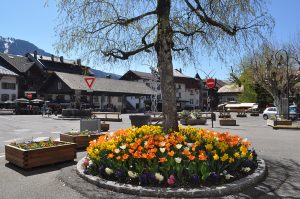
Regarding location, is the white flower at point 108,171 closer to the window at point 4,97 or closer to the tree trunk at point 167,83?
the tree trunk at point 167,83

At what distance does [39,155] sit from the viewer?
27.8 feet

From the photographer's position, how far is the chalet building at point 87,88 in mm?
55906

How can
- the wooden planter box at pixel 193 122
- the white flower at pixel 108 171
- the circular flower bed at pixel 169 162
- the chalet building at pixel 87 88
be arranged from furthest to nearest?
1. the chalet building at pixel 87 88
2. the wooden planter box at pixel 193 122
3. the white flower at pixel 108 171
4. the circular flower bed at pixel 169 162

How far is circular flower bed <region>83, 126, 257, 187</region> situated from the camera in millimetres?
6426

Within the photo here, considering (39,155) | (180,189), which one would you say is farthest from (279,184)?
(39,155)

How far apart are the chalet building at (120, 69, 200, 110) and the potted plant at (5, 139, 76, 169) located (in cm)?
6870

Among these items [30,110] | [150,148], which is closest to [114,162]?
[150,148]

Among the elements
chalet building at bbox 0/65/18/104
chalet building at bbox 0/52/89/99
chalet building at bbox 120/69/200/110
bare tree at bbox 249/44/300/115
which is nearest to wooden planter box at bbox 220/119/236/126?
bare tree at bbox 249/44/300/115

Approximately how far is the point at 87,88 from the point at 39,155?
160ft

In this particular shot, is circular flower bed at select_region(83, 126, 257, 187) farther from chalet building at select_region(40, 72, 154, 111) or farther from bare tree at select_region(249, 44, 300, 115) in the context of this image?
chalet building at select_region(40, 72, 154, 111)

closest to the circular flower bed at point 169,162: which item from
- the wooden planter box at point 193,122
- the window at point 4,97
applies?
the wooden planter box at point 193,122

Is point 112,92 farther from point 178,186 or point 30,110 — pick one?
point 178,186

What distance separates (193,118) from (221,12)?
1695 cm

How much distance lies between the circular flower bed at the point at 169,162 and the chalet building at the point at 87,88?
1716 inches
